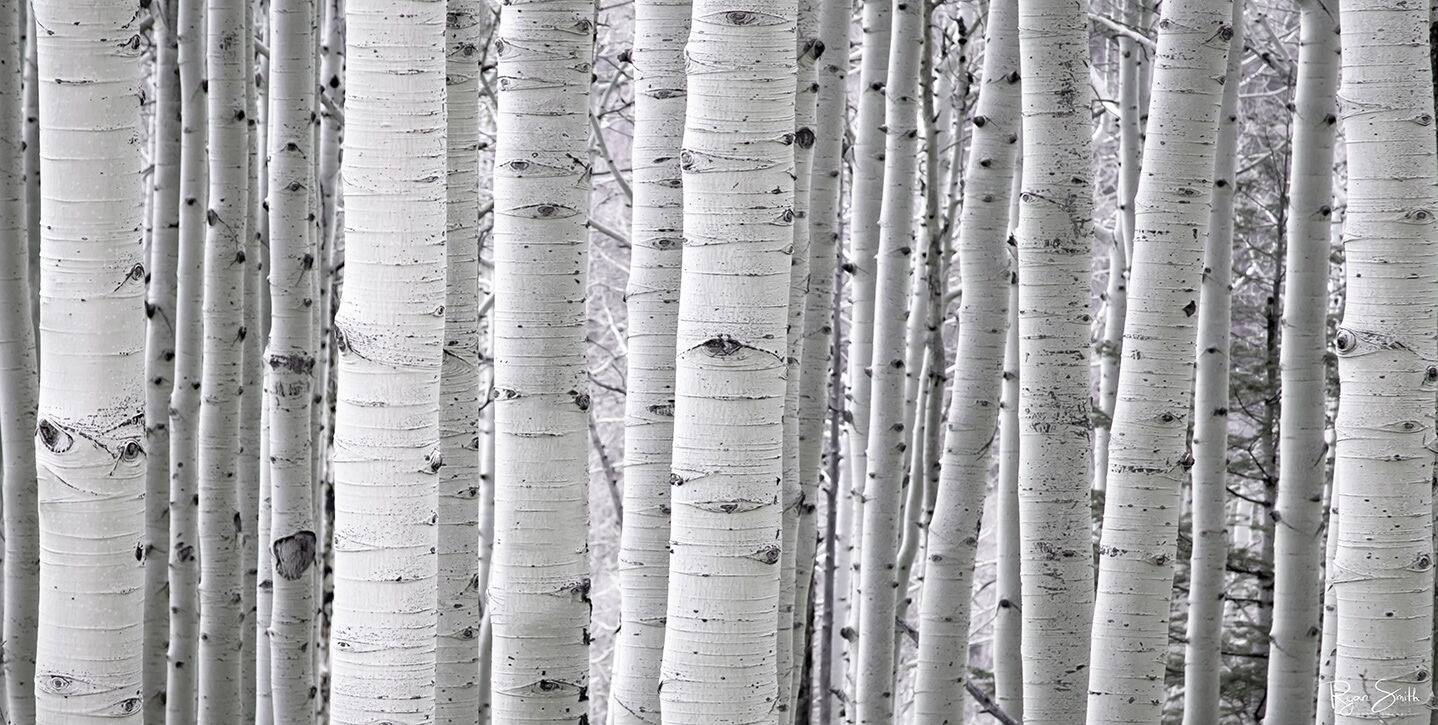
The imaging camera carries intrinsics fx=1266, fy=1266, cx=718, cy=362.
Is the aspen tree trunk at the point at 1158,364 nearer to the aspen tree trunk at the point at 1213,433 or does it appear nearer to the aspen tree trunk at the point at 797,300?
the aspen tree trunk at the point at 797,300

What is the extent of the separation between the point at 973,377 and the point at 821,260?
2.03ft

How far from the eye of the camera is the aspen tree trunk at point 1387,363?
8.25ft

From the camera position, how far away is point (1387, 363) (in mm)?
2529

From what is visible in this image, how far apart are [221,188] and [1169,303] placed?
3.15 meters

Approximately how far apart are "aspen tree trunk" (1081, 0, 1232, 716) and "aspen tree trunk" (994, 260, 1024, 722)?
0.86m

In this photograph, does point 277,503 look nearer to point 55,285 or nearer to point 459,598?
point 459,598

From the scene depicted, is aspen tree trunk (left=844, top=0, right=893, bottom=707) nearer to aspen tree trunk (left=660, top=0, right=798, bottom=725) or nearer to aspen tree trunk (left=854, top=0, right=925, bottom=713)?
aspen tree trunk (left=854, top=0, right=925, bottom=713)

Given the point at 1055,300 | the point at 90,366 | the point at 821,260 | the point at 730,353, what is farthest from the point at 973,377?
the point at 90,366

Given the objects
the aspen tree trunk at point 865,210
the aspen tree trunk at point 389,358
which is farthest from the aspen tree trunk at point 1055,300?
the aspen tree trunk at point 389,358

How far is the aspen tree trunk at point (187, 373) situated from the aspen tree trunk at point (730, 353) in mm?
3124

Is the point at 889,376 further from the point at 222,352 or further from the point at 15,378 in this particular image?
the point at 15,378

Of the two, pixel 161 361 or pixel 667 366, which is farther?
pixel 161 361

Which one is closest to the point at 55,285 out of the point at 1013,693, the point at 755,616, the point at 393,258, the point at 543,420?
the point at 393,258

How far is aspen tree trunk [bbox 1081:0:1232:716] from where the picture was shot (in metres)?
3.11
